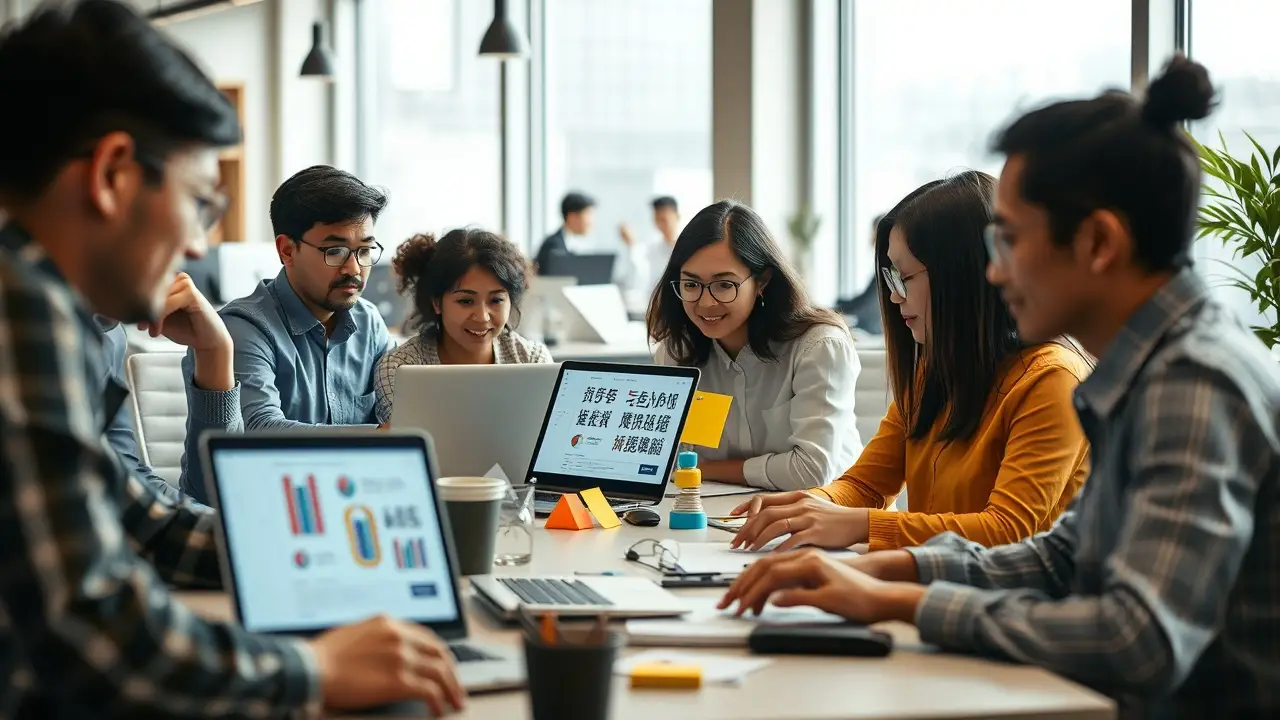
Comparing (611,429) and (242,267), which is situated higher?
(242,267)

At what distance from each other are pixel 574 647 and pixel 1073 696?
0.48 metres

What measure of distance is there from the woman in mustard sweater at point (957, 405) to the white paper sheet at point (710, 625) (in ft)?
1.29

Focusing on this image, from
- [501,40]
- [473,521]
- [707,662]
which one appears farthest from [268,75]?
[707,662]

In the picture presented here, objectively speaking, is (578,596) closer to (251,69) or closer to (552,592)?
(552,592)

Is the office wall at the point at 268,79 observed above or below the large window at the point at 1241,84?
above

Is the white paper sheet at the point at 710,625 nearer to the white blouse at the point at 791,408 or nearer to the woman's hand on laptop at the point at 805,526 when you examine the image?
the woman's hand on laptop at the point at 805,526

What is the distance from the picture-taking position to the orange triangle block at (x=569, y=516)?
218cm

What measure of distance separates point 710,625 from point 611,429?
98 centimetres

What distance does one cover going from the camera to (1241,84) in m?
4.21

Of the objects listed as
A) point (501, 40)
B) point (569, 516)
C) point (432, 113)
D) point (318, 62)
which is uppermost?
point (318, 62)

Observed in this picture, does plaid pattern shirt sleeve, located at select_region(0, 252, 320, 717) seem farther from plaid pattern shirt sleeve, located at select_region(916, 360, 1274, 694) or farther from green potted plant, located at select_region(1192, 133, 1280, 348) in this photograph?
green potted plant, located at select_region(1192, 133, 1280, 348)

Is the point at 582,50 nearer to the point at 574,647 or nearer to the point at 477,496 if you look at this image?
the point at 477,496

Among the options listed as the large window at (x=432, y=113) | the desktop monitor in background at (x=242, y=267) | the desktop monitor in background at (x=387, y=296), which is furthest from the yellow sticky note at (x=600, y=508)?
the large window at (x=432, y=113)

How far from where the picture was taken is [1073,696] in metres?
1.24
